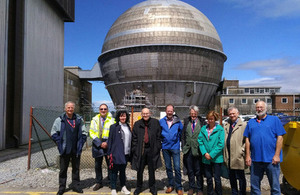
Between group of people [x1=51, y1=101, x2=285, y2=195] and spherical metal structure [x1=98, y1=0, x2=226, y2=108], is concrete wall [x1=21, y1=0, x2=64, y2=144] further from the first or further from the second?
spherical metal structure [x1=98, y1=0, x2=226, y2=108]

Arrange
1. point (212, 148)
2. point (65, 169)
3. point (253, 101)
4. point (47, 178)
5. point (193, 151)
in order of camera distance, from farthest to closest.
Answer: point (253, 101) < point (47, 178) < point (65, 169) < point (193, 151) < point (212, 148)

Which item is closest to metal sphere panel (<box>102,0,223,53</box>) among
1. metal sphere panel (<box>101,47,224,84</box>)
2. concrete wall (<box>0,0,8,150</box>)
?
metal sphere panel (<box>101,47,224,84</box>)

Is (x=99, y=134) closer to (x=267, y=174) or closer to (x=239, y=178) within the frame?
(x=239, y=178)

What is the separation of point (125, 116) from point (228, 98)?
37.4 meters

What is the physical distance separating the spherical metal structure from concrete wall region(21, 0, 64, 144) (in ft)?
37.2

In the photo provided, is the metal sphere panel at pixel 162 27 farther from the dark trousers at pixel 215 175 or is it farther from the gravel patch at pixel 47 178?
the dark trousers at pixel 215 175

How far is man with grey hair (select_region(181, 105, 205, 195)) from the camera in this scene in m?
5.28

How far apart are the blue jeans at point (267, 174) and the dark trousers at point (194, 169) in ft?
3.62

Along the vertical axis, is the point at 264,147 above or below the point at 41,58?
below

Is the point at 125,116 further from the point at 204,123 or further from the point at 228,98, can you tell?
the point at 228,98

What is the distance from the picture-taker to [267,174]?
449 centimetres

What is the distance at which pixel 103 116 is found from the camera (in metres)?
5.93

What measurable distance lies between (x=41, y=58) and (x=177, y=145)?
14.8 meters

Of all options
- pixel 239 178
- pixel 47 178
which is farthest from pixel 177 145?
pixel 47 178
